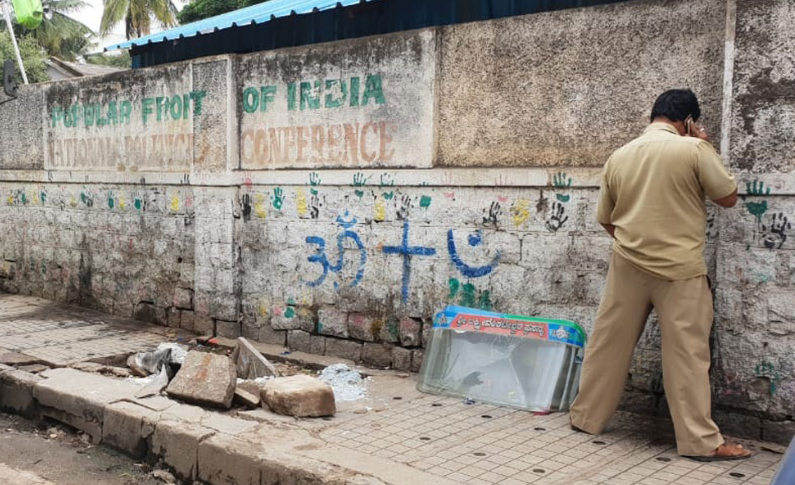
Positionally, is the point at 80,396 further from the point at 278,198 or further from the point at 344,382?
the point at 278,198

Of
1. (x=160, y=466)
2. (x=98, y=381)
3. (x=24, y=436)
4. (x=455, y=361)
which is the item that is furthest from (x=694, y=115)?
(x=24, y=436)

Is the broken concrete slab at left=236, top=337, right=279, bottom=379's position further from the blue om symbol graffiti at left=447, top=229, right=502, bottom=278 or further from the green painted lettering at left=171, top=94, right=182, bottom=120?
the green painted lettering at left=171, top=94, right=182, bottom=120

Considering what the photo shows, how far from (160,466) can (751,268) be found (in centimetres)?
351

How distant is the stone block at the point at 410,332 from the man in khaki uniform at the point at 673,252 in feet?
5.98

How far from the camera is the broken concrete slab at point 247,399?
4.93 meters

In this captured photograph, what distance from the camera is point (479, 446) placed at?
165 inches

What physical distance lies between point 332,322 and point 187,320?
187cm

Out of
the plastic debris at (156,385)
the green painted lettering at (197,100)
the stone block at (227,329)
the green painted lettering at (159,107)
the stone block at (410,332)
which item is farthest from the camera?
the green painted lettering at (159,107)

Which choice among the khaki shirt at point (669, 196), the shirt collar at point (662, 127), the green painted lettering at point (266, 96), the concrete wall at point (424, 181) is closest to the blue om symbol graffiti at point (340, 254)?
the concrete wall at point (424, 181)

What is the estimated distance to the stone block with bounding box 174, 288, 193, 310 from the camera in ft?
24.3

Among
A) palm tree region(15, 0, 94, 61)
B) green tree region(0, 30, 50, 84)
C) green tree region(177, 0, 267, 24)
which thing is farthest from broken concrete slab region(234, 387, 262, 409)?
palm tree region(15, 0, 94, 61)

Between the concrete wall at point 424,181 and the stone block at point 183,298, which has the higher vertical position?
the concrete wall at point 424,181

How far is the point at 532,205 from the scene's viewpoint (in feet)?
16.9

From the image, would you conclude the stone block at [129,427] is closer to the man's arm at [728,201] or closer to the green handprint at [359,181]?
the green handprint at [359,181]
